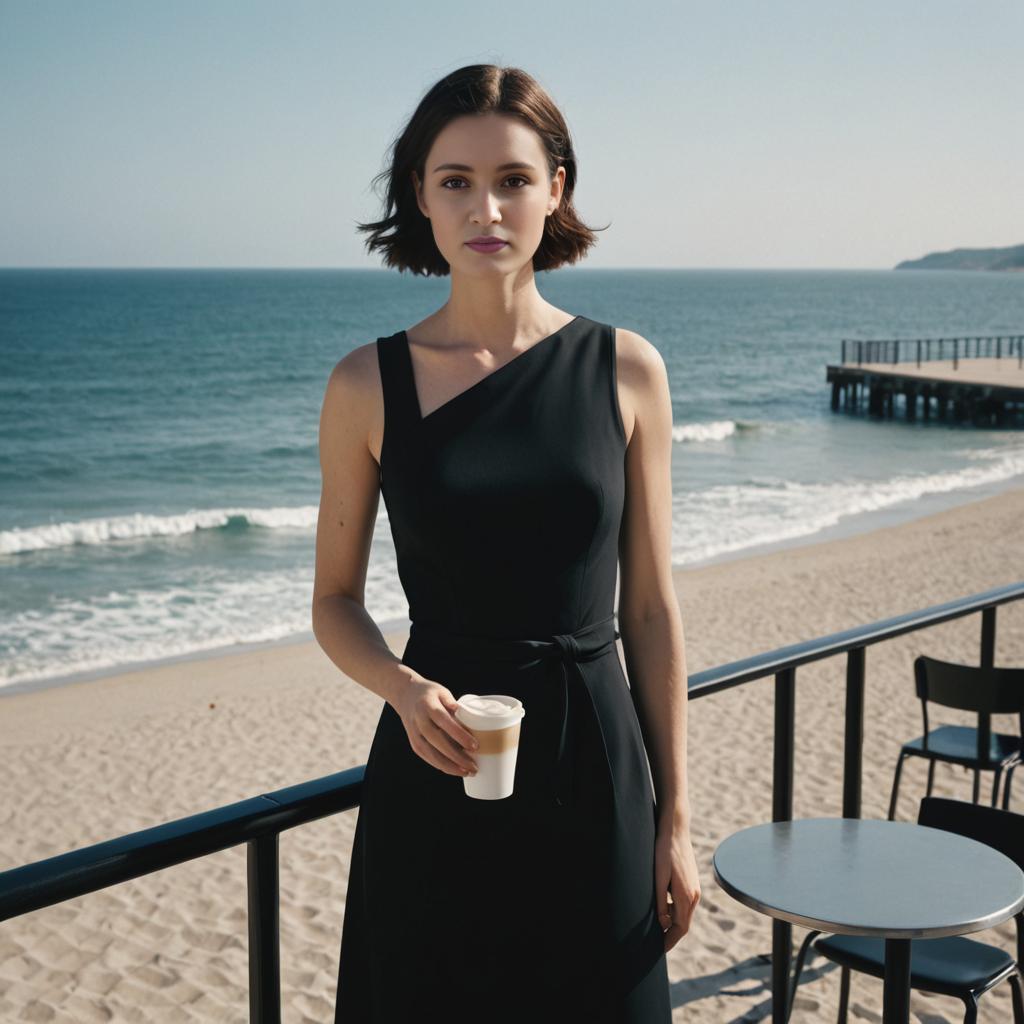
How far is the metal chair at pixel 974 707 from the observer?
4254mm

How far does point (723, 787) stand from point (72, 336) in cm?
6733

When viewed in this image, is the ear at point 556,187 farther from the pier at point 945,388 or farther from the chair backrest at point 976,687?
the pier at point 945,388

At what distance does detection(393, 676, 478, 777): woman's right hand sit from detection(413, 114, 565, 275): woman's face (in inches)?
24.2

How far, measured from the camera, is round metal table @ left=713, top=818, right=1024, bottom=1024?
1934 mm

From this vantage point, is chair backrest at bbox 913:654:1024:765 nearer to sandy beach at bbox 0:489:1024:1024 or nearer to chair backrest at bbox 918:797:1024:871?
sandy beach at bbox 0:489:1024:1024

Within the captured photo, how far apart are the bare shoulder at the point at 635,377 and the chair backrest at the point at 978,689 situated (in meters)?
2.76

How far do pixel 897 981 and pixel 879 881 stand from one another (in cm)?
17

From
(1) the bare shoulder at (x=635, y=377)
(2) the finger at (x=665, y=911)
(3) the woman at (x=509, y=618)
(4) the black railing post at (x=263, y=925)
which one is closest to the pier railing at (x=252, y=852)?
(4) the black railing post at (x=263, y=925)

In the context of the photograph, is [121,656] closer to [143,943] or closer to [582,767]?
[143,943]

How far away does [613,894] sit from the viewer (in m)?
1.59

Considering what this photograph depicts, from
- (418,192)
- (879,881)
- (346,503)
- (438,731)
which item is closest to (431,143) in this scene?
(418,192)

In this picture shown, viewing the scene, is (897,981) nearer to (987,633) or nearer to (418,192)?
(418,192)

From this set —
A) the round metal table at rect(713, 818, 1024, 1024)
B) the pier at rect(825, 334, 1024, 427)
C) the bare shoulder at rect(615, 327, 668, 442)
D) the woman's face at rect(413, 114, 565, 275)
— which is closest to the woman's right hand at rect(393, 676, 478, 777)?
the bare shoulder at rect(615, 327, 668, 442)

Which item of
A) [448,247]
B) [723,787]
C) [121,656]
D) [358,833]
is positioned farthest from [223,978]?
[121,656]
